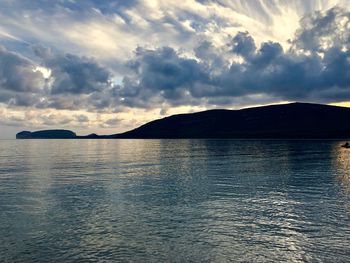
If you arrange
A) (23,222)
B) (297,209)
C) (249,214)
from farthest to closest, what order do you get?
(297,209) < (249,214) < (23,222)

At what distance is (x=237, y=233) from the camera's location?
34.9 m

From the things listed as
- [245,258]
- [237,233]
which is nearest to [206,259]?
[245,258]

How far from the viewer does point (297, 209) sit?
149ft

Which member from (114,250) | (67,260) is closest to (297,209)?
(114,250)

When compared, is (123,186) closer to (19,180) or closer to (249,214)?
(19,180)

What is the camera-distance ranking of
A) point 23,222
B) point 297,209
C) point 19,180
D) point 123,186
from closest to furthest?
point 23,222 < point 297,209 < point 123,186 < point 19,180

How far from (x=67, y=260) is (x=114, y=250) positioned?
13.3 ft

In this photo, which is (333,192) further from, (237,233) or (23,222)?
(23,222)

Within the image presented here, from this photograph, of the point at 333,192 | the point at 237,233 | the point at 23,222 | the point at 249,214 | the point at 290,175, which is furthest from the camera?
the point at 290,175

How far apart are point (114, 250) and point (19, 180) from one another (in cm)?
5298

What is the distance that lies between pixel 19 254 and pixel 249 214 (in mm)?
25902

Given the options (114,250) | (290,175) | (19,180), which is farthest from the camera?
(290,175)

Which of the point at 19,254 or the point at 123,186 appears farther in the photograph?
the point at 123,186

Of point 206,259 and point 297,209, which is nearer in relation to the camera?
point 206,259
